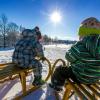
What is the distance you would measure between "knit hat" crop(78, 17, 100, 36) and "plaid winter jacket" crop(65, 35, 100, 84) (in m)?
0.16

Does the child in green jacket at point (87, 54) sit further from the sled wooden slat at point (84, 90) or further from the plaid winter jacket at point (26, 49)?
the plaid winter jacket at point (26, 49)

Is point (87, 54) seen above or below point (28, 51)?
above

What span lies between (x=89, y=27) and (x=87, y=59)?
1.63 feet

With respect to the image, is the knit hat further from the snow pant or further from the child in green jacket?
the snow pant

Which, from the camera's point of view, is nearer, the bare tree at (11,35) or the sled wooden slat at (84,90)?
the sled wooden slat at (84,90)

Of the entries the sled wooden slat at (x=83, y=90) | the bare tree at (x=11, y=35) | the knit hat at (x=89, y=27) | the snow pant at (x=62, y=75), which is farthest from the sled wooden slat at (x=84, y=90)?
the bare tree at (x=11, y=35)

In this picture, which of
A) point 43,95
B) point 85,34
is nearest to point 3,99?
point 43,95

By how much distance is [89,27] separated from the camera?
3162 mm

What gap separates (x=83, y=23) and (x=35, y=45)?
6.23 ft

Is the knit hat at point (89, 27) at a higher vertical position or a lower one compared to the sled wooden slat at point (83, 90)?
higher

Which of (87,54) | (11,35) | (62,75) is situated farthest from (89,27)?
(11,35)

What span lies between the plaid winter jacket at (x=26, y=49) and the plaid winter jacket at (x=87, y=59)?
1.85 meters

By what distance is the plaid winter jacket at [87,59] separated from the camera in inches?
115

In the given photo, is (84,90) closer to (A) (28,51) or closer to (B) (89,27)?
(B) (89,27)
